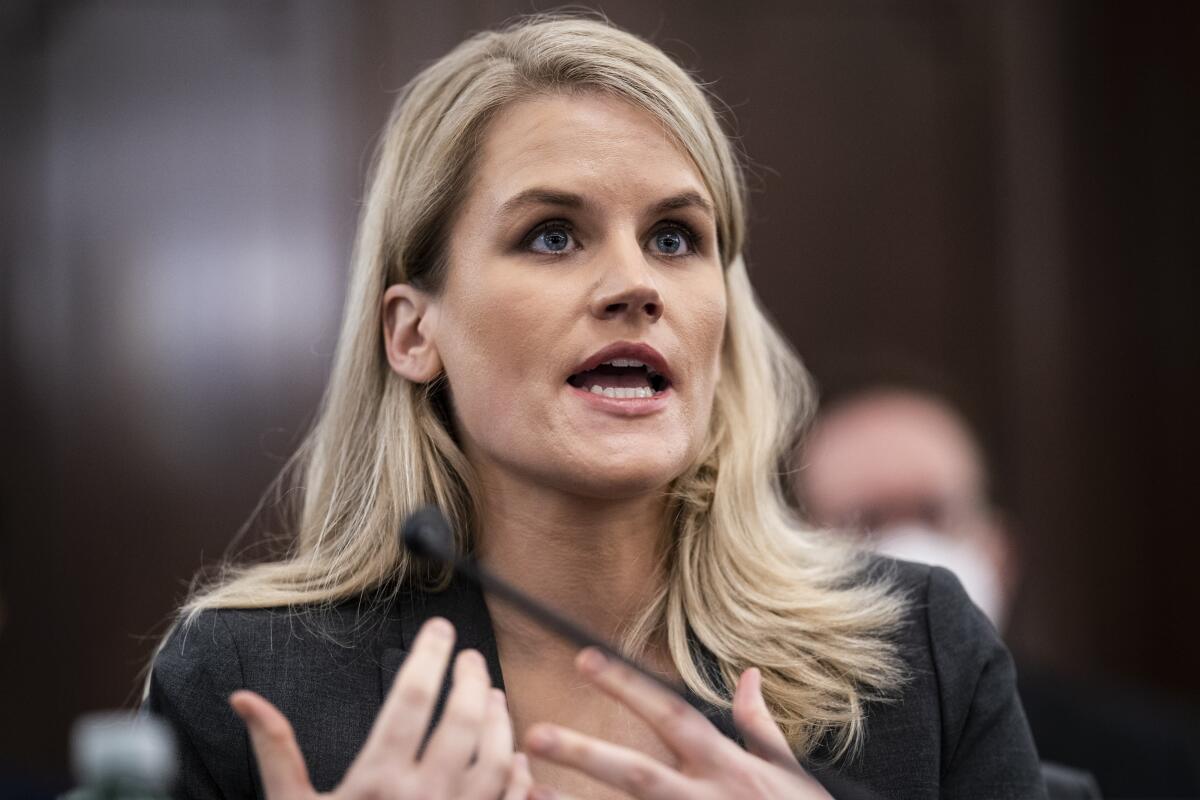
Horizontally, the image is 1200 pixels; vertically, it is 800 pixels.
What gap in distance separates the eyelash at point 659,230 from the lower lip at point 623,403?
0.19 metres

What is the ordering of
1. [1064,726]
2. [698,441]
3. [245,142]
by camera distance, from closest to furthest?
[698,441]
[1064,726]
[245,142]

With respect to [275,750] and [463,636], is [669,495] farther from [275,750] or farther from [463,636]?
[275,750]

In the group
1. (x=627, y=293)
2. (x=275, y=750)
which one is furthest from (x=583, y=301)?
(x=275, y=750)

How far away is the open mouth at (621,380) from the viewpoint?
A: 1681 millimetres

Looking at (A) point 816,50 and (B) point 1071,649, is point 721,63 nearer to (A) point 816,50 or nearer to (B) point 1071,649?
(A) point 816,50

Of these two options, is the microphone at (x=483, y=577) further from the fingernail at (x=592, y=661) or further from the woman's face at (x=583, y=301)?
the woman's face at (x=583, y=301)

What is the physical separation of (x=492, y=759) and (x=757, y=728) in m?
0.26

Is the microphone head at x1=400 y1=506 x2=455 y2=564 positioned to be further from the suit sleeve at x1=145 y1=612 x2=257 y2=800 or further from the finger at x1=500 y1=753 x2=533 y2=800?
the suit sleeve at x1=145 y1=612 x2=257 y2=800

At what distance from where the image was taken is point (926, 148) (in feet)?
14.3

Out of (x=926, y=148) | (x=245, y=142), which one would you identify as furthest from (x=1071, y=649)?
(x=245, y=142)

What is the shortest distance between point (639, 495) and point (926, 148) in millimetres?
2866

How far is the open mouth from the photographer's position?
5.51 ft

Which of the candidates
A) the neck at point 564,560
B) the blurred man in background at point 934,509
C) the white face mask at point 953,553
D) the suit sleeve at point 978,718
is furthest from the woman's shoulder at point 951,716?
the white face mask at point 953,553

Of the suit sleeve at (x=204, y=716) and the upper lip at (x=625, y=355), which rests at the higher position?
the upper lip at (x=625, y=355)
